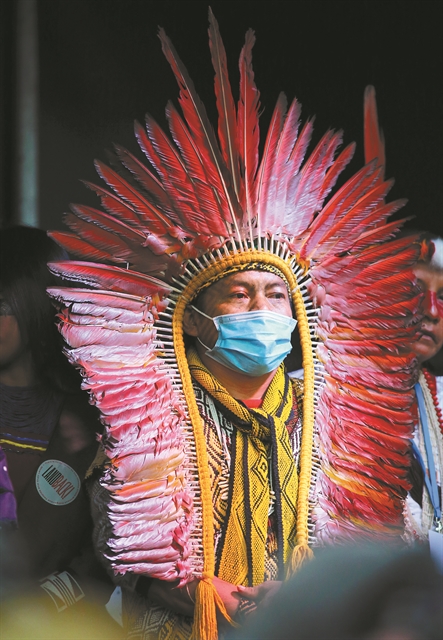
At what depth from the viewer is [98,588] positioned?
7.34 ft

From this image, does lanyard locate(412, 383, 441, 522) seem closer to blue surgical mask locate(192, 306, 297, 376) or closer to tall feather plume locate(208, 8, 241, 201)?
blue surgical mask locate(192, 306, 297, 376)

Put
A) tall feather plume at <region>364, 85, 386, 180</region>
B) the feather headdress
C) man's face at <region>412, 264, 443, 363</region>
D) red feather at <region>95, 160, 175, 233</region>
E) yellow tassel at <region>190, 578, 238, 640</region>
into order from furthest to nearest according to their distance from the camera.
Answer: tall feather plume at <region>364, 85, 386, 180</region>
man's face at <region>412, 264, 443, 363</region>
red feather at <region>95, 160, 175, 233</region>
the feather headdress
yellow tassel at <region>190, 578, 238, 640</region>

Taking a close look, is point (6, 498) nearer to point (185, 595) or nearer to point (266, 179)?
point (185, 595)

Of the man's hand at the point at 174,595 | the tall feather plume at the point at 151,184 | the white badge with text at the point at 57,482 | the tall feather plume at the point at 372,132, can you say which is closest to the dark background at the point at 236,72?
the tall feather plume at the point at 372,132

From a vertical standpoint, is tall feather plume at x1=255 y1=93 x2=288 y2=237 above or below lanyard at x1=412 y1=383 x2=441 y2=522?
above

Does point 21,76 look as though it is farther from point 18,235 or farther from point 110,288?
point 110,288

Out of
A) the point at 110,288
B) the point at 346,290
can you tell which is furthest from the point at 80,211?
the point at 346,290

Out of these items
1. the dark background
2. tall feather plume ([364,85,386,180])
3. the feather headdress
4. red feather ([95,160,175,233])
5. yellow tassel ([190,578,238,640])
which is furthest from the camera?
tall feather plume ([364,85,386,180])

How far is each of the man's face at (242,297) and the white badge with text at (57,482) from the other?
0.55 meters

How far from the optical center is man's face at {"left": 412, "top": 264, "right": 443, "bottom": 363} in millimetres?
2684

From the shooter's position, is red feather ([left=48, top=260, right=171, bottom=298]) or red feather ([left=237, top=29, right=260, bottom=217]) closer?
red feather ([left=48, top=260, right=171, bottom=298])

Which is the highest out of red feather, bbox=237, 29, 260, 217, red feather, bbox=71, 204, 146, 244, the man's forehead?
red feather, bbox=237, 29, 260, 217

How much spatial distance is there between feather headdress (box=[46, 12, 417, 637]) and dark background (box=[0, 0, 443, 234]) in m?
0.32

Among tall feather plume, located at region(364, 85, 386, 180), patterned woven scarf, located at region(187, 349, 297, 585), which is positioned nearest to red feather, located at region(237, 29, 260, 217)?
patterned woven scarf, located at region(187, 349, 297, 585)
